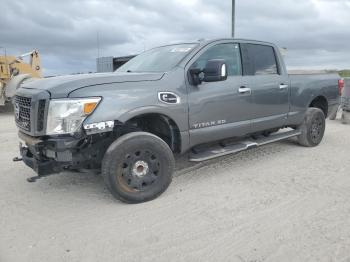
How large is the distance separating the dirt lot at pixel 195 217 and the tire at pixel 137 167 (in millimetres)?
154

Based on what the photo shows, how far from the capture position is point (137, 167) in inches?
173

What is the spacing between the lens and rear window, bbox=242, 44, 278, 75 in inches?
229

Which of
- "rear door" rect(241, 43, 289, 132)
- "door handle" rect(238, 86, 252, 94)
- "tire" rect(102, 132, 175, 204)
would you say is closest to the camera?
"tire" rect(102, 132, 175, 204)

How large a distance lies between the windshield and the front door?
0.24 m

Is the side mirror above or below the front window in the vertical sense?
below

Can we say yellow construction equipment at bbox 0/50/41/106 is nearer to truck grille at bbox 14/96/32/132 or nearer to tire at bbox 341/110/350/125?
truck grille at bbox 14/96/32/132

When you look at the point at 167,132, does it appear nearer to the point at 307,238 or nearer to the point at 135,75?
the point at 135,75

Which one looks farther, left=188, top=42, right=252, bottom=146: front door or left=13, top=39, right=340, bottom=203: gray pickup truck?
left=188, top=42, right=252, bottom=146: front door

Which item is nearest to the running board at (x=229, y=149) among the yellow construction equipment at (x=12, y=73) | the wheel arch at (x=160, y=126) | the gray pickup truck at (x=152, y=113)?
the gray pickup truck at (x=152, y=113)

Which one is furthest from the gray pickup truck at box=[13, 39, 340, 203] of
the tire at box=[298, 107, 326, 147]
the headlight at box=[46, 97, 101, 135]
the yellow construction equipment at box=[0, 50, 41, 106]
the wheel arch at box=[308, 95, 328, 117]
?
the yellow construction equipment at box=[0, 50, 41, 106]

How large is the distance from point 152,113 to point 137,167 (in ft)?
2.15

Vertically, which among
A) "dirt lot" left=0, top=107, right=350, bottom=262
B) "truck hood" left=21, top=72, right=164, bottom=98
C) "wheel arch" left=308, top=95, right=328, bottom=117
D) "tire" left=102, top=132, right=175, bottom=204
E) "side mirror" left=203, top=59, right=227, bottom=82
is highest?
"side mirror" left=203, top=59, right=227, bottom=82

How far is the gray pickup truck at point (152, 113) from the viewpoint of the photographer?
4.11m

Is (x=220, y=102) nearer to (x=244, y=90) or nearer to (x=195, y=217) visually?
(x=244, y=90)
